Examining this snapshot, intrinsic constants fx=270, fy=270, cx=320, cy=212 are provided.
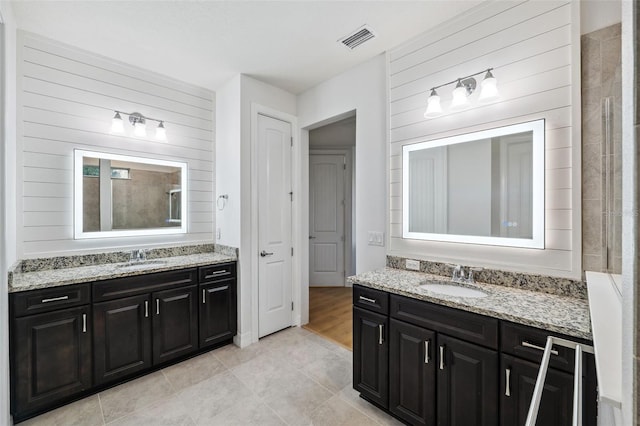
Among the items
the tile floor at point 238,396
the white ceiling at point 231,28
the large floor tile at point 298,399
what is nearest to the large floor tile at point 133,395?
the tile floor at point 238,396

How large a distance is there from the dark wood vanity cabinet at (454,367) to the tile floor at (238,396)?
297 millimetres

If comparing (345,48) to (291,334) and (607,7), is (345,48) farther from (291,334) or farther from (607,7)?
(291,334)

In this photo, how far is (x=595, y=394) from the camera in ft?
3.70

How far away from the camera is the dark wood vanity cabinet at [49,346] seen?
5.90ft

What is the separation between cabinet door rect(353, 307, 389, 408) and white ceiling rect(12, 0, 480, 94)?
2206 mm

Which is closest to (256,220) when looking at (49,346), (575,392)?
(49,346)

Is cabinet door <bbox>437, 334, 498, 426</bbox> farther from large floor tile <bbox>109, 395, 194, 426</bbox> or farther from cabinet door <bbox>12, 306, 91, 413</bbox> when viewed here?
cabinet door <bbox>12, 306, 91, 413</bbox>

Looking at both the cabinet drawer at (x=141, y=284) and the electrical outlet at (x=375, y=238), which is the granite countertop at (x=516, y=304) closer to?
the electrical outlet at (x=375, y=238)

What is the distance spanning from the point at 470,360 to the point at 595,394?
48 cm

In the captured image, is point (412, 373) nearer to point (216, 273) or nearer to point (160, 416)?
point (160, 416)

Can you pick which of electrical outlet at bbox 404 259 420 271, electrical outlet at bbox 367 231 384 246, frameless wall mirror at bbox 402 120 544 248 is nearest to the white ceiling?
frameless wall mirror at bbox 402 120 544 248

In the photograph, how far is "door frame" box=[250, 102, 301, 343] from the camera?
2.97 metres

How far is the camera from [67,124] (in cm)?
240

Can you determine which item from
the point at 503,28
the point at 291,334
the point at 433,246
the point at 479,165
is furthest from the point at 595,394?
the point at 291,334
